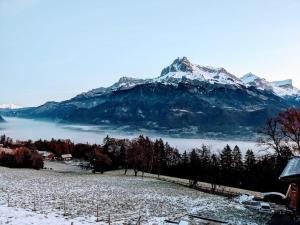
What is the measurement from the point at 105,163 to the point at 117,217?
10766cm

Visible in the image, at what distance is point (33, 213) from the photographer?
38.4 meters

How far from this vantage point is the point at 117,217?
1522 inches

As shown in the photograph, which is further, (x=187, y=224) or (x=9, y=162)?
(x=9, y=162)

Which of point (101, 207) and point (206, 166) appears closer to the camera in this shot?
point (101, 207)

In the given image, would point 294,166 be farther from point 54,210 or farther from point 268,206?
point 54,210

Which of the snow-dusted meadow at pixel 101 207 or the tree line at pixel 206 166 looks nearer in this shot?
the snow-dusted meadow at pixel 101 207

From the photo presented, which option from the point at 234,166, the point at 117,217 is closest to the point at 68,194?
the point at 117,217

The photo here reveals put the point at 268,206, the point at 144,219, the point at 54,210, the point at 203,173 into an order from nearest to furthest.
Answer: the point at 144,219
the point at 54,210
the point at 268,206
the point at 203,173

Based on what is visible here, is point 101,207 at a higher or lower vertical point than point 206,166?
lower

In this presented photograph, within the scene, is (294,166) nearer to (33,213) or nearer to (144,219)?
(144,219)

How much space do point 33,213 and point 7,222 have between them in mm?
4465

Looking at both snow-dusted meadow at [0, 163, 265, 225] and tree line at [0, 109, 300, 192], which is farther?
tree line at [0, 109, 300, 192]

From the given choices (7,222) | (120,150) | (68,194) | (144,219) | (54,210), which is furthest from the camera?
(120,150)

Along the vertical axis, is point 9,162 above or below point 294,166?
below
